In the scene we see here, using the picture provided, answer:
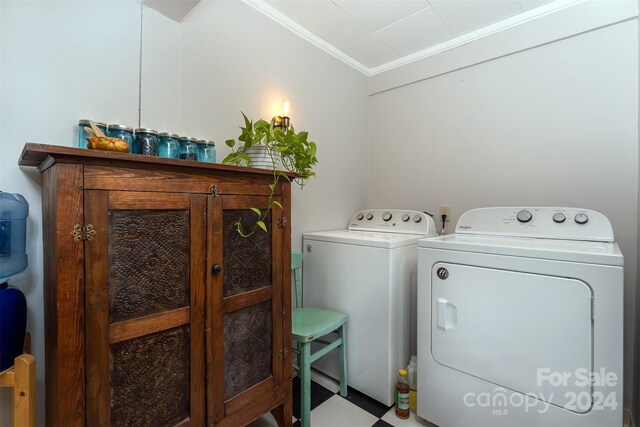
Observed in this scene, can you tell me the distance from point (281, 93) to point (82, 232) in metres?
1.46

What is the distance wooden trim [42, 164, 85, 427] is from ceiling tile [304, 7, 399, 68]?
1.78 metres

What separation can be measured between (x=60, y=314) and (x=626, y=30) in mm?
2816

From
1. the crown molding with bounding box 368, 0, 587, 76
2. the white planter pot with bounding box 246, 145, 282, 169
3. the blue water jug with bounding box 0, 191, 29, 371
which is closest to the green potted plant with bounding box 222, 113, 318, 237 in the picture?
the white planter pot with bounding box 246, 145, 282, 169

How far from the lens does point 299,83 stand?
2.04m

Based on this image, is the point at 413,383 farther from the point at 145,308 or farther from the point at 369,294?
the point at 145,308

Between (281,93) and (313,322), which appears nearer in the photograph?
(313,322)

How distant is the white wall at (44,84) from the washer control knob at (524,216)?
2051 mm

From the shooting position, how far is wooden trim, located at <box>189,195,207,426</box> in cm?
101

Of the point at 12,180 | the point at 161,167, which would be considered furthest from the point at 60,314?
the point at 12,180

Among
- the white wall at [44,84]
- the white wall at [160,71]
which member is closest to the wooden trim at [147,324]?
the white wall at [44,84]

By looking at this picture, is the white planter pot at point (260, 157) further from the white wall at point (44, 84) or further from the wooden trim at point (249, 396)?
the wooden trim at point (249, 396)

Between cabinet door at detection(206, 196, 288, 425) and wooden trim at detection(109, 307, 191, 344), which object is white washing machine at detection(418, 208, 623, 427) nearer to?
cabinet door at detection(206, 196, 288, 425)

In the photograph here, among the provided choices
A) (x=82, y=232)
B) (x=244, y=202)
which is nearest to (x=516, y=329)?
(x=244, y=202)

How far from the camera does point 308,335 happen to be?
148 centimetres
